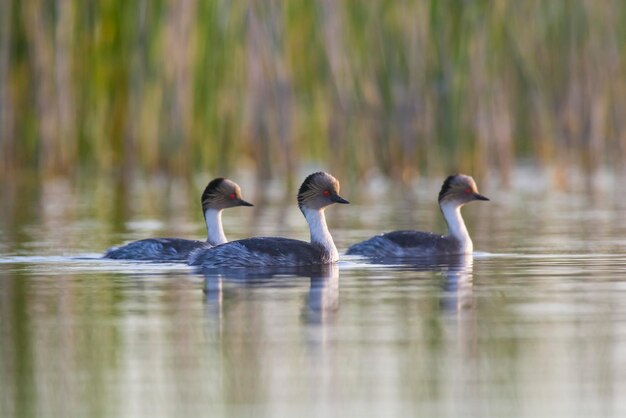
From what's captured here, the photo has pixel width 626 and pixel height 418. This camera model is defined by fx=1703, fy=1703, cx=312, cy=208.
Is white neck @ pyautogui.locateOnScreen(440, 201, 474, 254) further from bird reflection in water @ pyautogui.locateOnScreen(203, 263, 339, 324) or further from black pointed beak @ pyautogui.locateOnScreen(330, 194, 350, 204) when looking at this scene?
bird reflection in water @ pyautogui.locateOnScreen(203, 263, 339, 324)

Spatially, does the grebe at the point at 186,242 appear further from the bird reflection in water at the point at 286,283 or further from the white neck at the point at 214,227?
the bird reflection in water at the point at 286,283

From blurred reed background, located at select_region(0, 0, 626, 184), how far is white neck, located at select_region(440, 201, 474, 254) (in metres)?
6.15

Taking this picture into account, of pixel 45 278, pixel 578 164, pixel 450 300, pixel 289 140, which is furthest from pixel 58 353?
pixel 578 164

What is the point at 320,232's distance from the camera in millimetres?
→ 13945

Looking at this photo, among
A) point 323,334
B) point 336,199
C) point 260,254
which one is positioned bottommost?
point 323,334

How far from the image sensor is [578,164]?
105 ft

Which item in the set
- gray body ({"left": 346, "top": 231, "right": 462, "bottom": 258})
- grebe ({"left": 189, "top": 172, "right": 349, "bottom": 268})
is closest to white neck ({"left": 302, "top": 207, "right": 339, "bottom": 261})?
grebe ({"left": 189, "top": 172, "right": 349, "bottom": 268})

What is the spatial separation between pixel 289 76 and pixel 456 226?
7.19 m

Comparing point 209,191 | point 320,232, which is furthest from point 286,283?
point 209,191

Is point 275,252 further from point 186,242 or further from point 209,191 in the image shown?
point 209,191

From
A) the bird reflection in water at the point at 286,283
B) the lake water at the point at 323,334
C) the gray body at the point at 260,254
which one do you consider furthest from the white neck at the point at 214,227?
the bird reflection in water at the point at 286,283

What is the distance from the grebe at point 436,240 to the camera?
14.5 metres

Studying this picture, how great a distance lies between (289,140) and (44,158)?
12.2 ft

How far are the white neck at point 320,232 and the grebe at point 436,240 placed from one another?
0.57m
